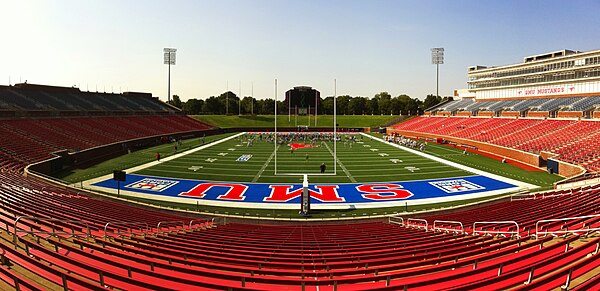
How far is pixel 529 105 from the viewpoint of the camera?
159ft

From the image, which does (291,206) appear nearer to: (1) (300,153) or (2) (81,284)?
(2) (81,284)

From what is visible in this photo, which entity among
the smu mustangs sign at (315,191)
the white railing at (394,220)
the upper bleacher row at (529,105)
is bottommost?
the white railing at (394,220)

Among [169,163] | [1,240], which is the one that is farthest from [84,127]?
[1,240]

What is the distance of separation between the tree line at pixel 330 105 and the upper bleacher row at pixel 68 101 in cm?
3885

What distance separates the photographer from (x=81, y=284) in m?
4.05

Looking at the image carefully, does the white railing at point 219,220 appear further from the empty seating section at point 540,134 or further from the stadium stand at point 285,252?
the empty seating section at point 540,134

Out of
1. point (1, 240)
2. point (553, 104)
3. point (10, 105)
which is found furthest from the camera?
point (553, 104)

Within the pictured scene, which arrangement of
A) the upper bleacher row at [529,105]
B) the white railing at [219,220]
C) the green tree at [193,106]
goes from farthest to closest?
the green tree at [193,106] < the upper bleacher row at [529,105] < the white railing at [219,220]

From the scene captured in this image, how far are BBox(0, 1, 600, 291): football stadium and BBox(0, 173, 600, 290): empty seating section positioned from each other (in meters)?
0.04

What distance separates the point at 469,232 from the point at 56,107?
54279 mm

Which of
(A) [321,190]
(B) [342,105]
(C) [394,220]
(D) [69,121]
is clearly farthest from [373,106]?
(C) [394,220]

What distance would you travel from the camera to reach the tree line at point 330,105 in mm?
110312

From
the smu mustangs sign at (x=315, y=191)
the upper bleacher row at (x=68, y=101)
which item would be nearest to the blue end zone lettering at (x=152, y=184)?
the smu mustangs sign at (x=315, y=191)

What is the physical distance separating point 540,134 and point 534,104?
15.2 m
